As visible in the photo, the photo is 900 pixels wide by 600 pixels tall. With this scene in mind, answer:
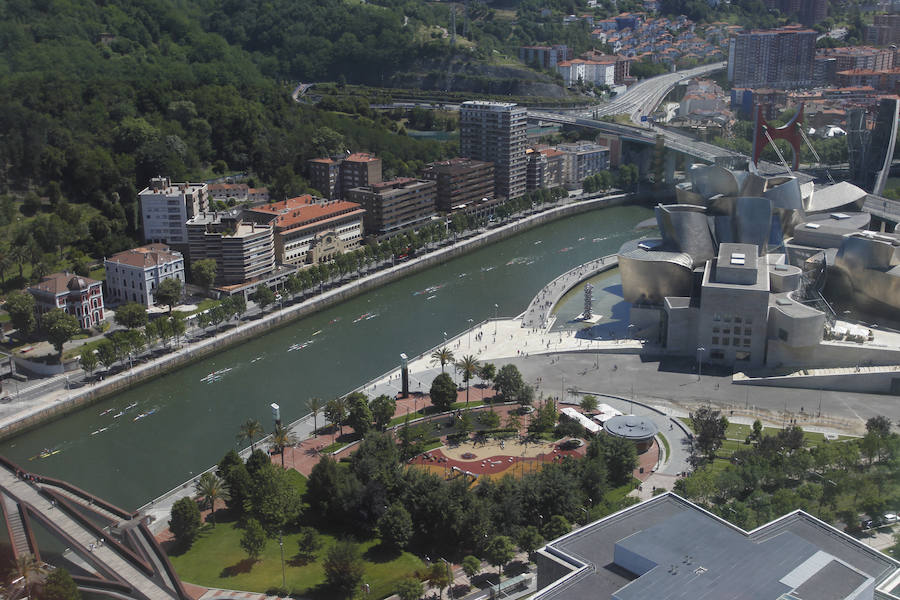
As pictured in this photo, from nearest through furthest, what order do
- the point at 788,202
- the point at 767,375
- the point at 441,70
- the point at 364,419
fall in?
1. the point at 364,419
2. the point at 767,375
3. the point at 788,202
4. the point at 441,70

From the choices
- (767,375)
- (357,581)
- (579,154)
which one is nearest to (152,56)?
(579,154)

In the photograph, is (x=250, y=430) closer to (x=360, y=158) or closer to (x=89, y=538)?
(x=89, y=538)

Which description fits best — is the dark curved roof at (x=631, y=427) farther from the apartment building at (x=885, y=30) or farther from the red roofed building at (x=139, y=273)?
the apartment building at (x=885, y=30)

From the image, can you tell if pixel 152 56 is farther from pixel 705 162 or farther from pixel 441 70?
pixel 705 162

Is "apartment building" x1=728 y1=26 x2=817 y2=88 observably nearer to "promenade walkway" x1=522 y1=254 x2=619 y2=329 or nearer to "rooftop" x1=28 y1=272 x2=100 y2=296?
"promenade walkway" x1=522 y1=254 x2=619 y2=329

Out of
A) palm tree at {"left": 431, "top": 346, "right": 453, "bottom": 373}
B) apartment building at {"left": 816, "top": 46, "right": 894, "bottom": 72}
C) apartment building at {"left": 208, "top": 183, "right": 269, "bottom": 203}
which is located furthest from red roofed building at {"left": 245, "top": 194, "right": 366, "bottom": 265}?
apartment building at {"left": 816, "top": 46, "right": 894, "bottom": 72}

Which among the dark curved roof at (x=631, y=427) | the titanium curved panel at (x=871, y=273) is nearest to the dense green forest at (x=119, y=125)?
the dark curved roof at (x=631, y=427)

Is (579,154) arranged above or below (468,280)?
above
